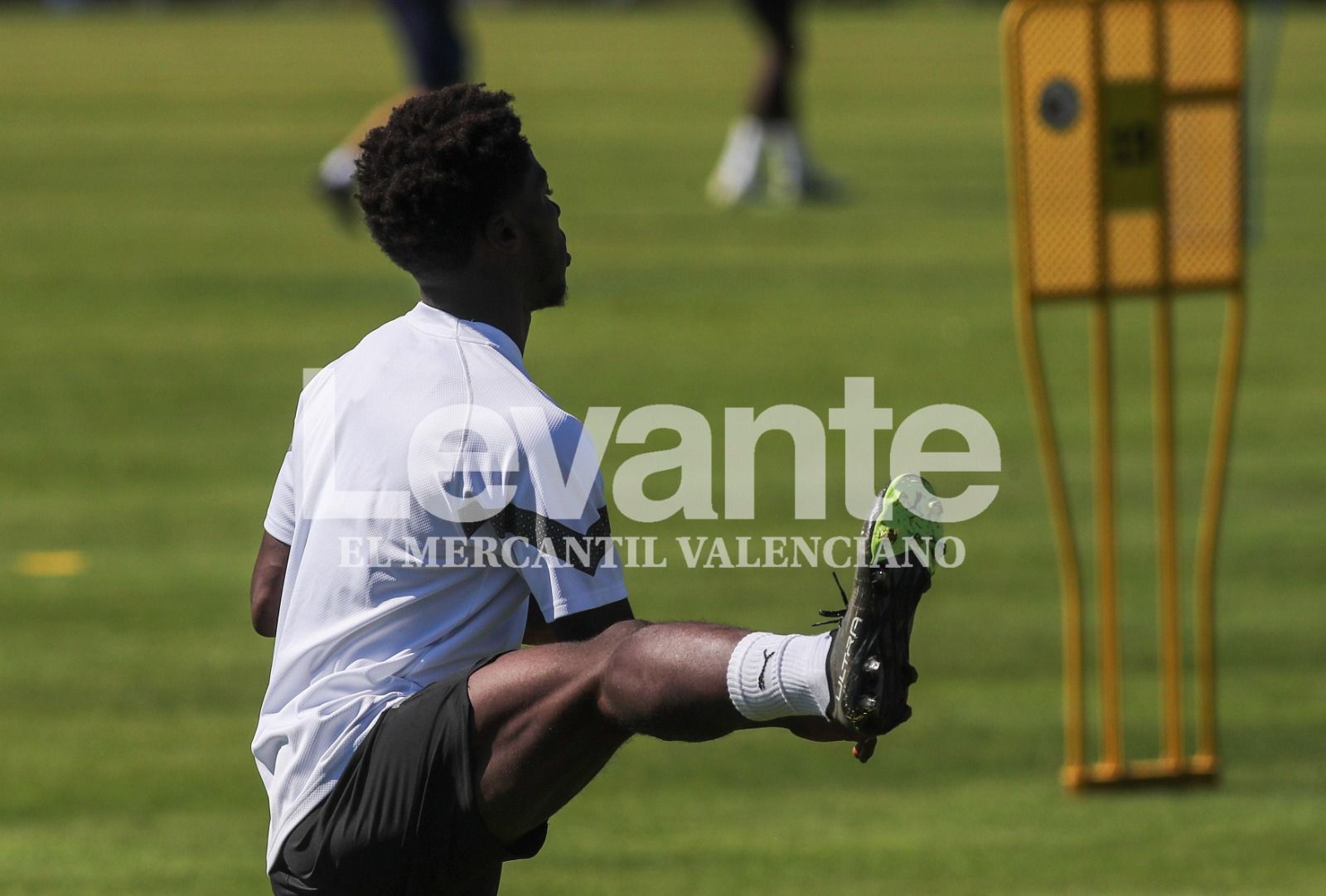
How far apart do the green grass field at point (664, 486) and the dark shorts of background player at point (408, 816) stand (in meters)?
2.30

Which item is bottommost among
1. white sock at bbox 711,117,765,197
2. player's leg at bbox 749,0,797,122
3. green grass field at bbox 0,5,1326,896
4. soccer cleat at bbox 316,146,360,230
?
green grass field at bbox 0,5,1326,896

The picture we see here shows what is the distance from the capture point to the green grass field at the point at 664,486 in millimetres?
7492

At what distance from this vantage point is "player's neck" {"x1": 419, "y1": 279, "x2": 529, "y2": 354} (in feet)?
16.2

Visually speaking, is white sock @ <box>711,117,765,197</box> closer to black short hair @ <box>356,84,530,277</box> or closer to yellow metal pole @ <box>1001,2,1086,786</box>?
yellow metal pole @ <box>1001,2,1086,786</box>

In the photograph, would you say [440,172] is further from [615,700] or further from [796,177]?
[796,177]

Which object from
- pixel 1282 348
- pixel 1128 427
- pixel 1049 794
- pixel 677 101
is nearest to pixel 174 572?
pixel 1049 794

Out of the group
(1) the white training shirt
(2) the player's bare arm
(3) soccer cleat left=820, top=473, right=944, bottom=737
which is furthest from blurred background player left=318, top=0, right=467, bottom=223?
(3) soccer cleat left=820, top=473, right=944, bottom=737

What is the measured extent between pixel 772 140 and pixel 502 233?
18004 mm

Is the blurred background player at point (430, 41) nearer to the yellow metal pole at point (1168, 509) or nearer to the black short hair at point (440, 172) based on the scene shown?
the yellow metal pole at point (1168, 509)

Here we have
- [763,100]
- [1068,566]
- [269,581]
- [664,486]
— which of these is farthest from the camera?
[763,100]

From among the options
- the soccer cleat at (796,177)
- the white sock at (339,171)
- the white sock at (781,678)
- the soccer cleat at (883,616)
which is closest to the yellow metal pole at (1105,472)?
the soccer cleat at (883,616)

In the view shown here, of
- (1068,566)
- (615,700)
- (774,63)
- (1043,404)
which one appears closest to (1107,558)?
(1068,566)

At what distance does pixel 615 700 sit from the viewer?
444cm

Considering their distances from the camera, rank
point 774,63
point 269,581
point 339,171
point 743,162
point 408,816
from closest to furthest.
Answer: point 408,816 < point 269,581 < point 339,171 < point 774,63 < point 743,162
